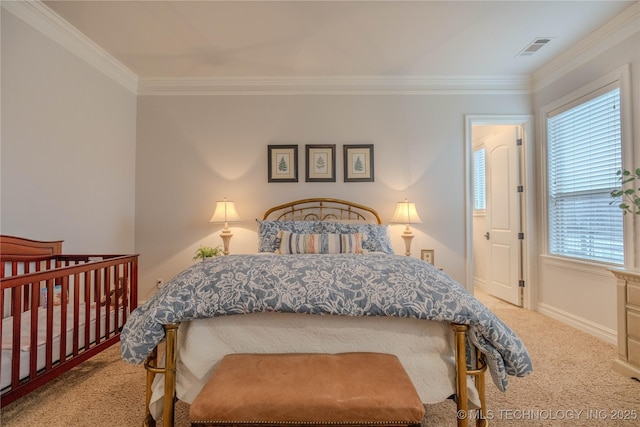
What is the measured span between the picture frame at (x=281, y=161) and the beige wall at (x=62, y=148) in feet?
5.37

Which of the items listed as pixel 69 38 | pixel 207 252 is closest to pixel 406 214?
pixel 207 252

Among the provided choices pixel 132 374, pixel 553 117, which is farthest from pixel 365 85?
pixel 132 374

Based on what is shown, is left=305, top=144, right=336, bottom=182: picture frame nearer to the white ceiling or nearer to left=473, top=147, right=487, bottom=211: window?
the white ceiling

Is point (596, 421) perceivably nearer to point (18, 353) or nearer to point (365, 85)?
point (18, 353)

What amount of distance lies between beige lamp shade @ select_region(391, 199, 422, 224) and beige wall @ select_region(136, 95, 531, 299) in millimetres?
189

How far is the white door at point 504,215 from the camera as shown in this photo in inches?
153

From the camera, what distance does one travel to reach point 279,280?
159 cm

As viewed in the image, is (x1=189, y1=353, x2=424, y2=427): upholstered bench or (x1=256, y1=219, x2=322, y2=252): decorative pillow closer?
(x1=189, y1=353, x2=424, y2=427): upholstered bench

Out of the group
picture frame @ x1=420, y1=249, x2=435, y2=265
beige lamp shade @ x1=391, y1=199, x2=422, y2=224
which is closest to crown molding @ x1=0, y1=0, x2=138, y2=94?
beige lamp shade @ x1=391, y1=199, x2=422, y2=224

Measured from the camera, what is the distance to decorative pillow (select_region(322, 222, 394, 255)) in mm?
3254

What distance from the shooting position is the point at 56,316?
Result: 7.25 ft

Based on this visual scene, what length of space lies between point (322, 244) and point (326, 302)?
5.05 ft

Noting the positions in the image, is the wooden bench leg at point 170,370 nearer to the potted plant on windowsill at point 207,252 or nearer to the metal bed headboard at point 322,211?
the potted plant on windowsill at point 207,252

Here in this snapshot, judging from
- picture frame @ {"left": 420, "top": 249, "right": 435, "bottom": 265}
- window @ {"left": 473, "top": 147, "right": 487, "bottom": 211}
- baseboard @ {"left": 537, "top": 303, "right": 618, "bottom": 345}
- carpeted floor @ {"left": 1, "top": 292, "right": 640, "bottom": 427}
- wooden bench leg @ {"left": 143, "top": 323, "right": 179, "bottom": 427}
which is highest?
window @ {"left": 473, "top": 147, "right": 487, "bottom": 211}
